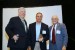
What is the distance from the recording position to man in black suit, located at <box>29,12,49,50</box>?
361 cm

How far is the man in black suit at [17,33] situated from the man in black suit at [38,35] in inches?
5.8

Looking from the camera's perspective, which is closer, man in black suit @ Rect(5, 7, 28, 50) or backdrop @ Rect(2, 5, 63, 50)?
man in black suit @ Rect(5, 7, 28, 50)

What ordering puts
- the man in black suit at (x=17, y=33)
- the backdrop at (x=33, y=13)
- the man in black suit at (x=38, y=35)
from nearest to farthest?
the man in black suit at (x=17, y=33) < the man in black suit at (x=38, y=35) < the backdrop at (x=33, y=13)

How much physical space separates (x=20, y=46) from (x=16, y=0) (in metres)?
1.85

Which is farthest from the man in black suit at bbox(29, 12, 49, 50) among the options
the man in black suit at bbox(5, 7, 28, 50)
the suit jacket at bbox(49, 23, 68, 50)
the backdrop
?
the backdrop

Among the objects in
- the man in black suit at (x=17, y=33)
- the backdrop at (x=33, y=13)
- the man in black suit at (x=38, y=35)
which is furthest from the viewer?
the backdrop at (x=33, y=13)

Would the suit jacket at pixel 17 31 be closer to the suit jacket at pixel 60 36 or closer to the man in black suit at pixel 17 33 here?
the man in black suit at pixel 17 33

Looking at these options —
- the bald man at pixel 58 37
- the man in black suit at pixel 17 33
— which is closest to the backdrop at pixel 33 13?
the bald man at pixel 58 37

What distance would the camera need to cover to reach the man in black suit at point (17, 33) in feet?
11.4

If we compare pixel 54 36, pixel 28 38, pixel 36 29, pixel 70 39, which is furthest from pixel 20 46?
pixel 70 39

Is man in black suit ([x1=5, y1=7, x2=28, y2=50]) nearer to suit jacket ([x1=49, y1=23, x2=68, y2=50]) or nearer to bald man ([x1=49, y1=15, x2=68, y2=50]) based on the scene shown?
bald man ([x1=49, y1=15, x2=68, y2=50])

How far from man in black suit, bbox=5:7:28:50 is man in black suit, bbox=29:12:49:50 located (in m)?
0.15

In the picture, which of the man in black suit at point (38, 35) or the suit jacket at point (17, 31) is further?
the man in black suit at point (38, 35)

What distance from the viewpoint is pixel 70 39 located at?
15.8ft
